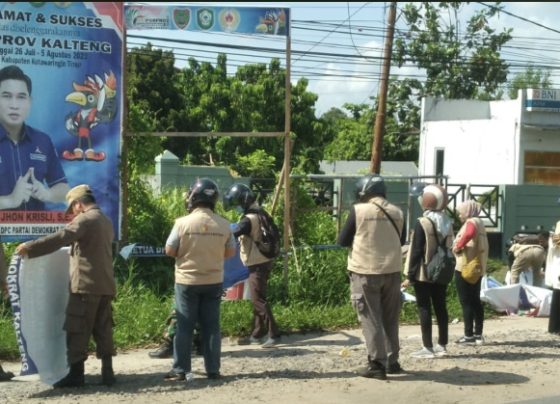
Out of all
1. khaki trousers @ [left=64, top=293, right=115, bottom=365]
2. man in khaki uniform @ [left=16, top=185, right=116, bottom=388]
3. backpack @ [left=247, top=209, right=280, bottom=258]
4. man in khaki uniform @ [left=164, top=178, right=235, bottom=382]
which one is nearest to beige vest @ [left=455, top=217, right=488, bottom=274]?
backpack @ [left=247, top=209, right=280, bottom=258]

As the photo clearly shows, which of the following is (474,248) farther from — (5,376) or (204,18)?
(5,376)

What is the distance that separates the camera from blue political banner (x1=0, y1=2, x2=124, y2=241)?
412 inches

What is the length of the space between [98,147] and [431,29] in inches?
1254

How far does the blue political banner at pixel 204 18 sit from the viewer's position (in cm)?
1076

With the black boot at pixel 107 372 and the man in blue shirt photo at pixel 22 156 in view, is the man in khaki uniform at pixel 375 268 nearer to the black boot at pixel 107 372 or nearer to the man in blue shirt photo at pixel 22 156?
the black boot at pixel 107 372

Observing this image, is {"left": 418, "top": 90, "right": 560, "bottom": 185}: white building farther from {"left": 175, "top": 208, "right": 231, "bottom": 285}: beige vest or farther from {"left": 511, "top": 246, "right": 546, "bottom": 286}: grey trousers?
{"left": 175, "top": 208, "right": 231, "bottom": 285}: beige vest

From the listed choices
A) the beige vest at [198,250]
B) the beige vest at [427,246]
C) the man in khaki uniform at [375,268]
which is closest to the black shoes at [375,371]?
the man in khaki uniform at [375,268]

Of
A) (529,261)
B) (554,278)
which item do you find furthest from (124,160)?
(529,261)

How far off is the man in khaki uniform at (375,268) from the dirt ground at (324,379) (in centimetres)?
36

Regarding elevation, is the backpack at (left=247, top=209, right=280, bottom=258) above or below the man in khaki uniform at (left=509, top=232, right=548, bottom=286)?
above

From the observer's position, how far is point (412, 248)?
344 inches

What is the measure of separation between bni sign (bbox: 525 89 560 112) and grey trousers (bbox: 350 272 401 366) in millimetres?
23044

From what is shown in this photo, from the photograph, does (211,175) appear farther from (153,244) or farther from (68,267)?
(68,267)

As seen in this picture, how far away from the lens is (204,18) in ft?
35.5
